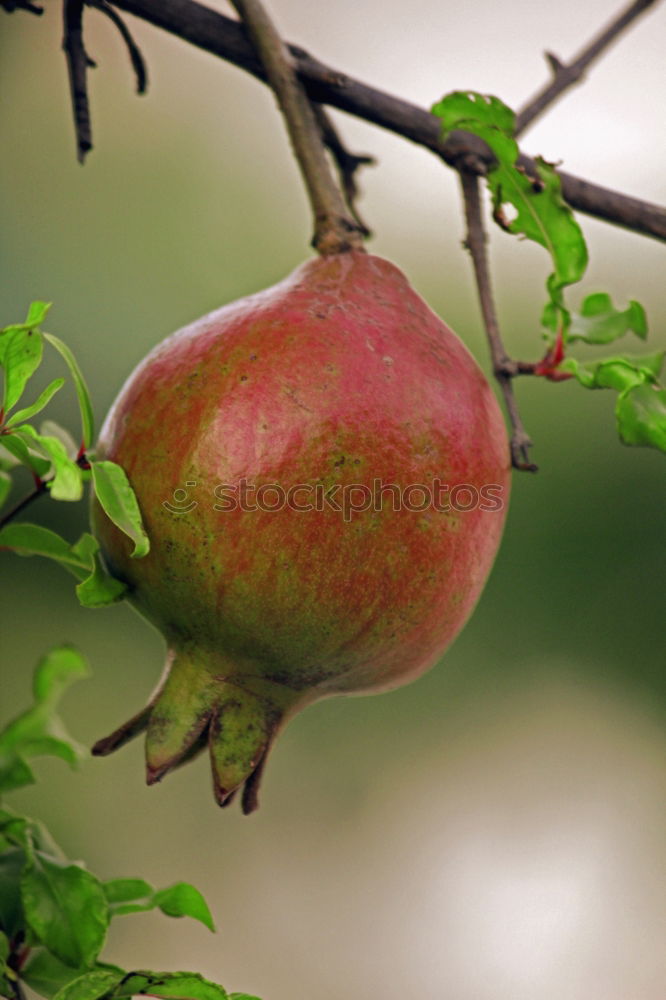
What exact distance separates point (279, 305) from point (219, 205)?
2.26m

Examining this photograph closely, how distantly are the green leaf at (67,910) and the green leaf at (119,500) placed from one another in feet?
0.57

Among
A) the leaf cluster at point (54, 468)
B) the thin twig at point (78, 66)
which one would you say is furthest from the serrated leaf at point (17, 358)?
the thin twig at point (78, 66)

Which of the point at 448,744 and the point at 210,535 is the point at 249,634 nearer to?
the point at 210,535

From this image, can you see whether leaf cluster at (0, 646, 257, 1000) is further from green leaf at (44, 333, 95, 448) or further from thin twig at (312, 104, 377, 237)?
thin twig at (312, 104, 377, 237)

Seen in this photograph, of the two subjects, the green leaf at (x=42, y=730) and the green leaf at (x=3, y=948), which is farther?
the green leaf at (x=42, y=730)

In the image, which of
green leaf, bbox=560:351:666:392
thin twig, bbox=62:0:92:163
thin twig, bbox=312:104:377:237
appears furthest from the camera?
thin twig, bbox=312:104:377:237

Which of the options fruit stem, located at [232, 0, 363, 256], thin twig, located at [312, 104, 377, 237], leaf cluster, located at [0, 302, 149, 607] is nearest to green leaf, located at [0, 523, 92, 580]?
leaf cluster, located at [0, 302, 149, 607]

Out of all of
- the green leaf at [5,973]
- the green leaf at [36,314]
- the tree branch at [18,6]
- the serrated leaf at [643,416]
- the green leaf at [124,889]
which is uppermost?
the tree branch at [18,6]

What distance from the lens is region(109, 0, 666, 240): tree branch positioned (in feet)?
2.28

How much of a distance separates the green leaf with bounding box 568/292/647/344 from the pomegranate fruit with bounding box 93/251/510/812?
0.09 metres

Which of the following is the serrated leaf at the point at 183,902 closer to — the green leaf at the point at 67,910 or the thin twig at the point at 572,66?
the green leaf at the point at 67,910

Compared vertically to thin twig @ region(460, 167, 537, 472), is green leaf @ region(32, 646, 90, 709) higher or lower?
lower

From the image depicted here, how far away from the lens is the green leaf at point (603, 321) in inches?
26.5

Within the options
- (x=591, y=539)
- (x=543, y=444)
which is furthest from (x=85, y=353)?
(x=591, y=539)
